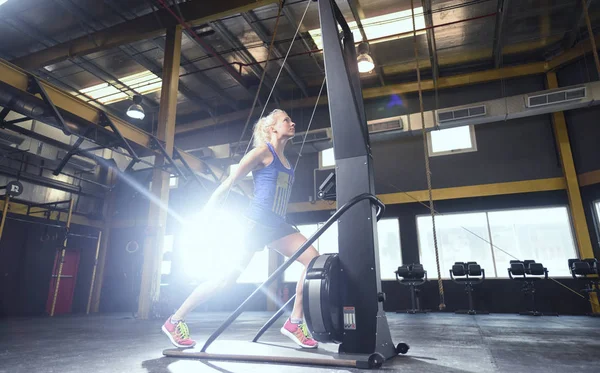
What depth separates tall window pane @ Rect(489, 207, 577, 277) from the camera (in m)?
7.30

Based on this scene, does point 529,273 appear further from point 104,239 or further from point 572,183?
point 104,239

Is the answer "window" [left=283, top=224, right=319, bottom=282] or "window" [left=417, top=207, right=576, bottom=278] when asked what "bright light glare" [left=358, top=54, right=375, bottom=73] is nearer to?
"window" [left=417, top=207, right=576, bottom=278]

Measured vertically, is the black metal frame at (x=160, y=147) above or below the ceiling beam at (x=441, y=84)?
below

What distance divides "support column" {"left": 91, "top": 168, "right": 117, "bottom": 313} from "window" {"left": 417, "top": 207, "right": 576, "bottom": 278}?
9092 mm

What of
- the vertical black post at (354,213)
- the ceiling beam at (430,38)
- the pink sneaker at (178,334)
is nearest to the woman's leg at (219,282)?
the pink sneaker at (178,334)

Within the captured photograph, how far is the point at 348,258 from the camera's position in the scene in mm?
1797

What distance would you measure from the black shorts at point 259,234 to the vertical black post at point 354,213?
1.31 feet

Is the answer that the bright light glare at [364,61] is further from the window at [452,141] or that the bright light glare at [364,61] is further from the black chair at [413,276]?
the black chair at [413,276]

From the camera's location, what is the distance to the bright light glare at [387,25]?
680 centimetres

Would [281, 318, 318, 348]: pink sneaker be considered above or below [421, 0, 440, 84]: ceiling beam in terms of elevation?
below

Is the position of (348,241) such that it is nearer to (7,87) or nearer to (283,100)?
(7,87)

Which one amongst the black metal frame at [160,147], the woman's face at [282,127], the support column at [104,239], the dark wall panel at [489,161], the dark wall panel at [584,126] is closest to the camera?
the woman's face at [282,127]

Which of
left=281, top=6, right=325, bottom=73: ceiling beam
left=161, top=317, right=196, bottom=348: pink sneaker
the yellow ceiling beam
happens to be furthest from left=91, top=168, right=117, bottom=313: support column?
left=161, top=317, right=196, bottom=348: pink sneaker

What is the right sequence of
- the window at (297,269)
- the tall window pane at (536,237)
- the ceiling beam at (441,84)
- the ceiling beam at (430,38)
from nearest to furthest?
the ceiling beam at (430,38) → the tall window pane at (536,237) → the ceiling beam at (441,84) → the window at (297,269)
